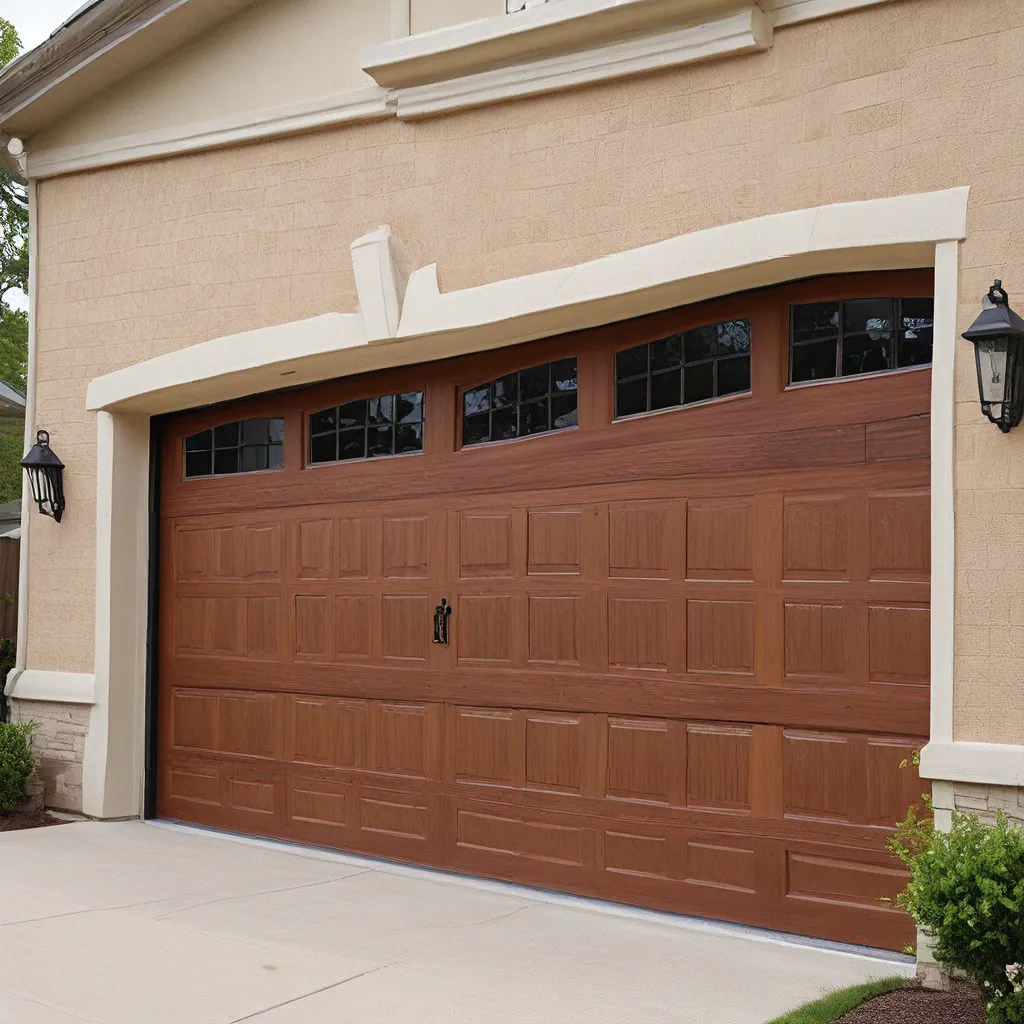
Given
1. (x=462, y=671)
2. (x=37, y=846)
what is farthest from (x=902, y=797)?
(x=37, y=846)

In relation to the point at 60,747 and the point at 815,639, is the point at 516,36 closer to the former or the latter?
the point at 815,639

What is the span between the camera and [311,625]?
826cm

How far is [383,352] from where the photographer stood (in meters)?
7.59

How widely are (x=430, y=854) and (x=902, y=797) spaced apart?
3.11m

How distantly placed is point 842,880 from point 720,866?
67 cm

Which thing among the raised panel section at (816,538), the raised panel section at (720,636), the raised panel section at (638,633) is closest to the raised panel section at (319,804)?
the raised panel section at (638,633)

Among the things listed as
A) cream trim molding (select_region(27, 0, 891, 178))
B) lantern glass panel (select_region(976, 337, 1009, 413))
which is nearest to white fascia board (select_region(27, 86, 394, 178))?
cream trim molding (select_region(27, 0, 891, 178))

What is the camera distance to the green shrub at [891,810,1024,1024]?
439 cm

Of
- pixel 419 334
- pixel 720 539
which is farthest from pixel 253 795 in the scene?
pixel 720 539

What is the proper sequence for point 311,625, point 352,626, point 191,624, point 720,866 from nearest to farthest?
point 720,866
point 352,626
point 311,625
point 191,624

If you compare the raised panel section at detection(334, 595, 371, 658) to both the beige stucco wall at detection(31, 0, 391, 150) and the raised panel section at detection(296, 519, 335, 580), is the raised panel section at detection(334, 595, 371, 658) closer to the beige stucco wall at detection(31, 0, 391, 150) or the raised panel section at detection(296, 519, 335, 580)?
the raised panel section at detection(296, 519, 335, 580)

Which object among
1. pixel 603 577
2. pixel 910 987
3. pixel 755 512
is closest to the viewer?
pixel 910 987

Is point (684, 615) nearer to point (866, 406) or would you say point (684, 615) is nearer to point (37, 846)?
point (866, 406)

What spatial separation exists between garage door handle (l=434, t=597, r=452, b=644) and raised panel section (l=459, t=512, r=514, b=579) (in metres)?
0.23
